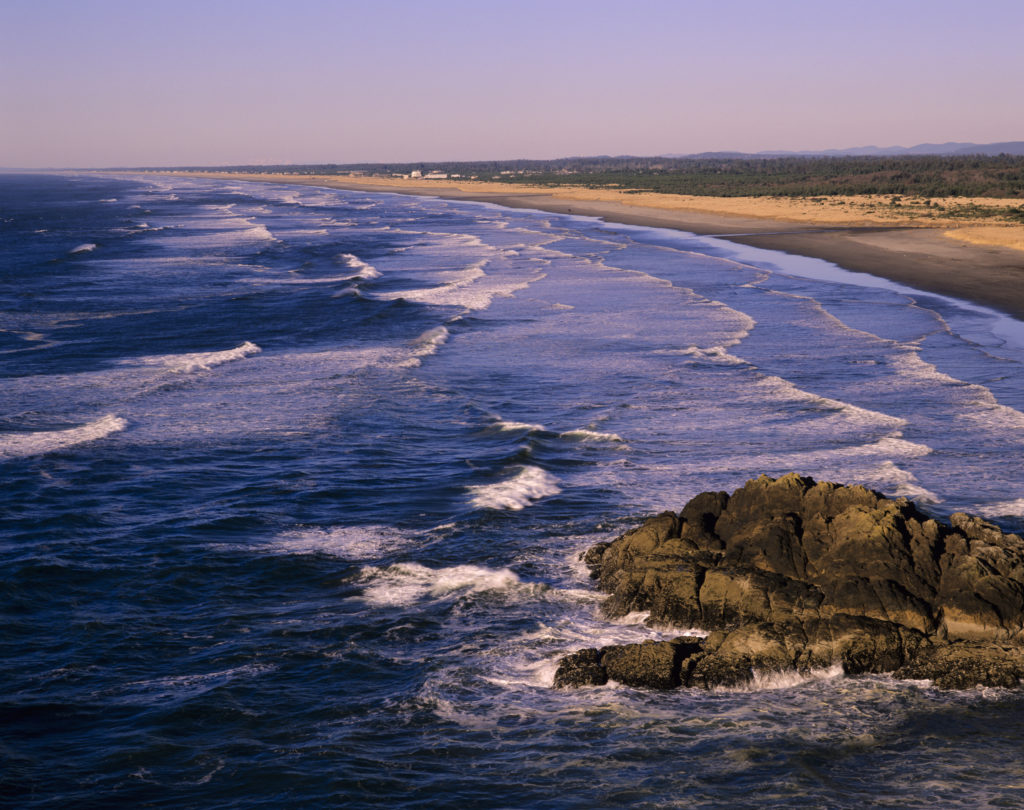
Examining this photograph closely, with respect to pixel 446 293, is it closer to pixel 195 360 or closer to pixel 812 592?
pixel 195 360

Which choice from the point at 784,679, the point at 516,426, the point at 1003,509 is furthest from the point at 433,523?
the point at 1003,509

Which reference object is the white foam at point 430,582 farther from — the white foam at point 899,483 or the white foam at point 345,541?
the white foam at point 899,483

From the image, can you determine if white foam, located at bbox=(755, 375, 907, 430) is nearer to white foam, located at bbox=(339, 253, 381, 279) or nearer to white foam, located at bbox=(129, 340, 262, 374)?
white foam, located at bbox=(129, 340, 262, 374)

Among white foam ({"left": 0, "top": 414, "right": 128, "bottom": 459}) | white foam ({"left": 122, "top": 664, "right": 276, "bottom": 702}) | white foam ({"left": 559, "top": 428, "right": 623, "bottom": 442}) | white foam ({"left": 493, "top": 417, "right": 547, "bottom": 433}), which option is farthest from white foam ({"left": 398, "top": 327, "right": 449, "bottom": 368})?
white foam ({"left": 122, "top": 664, "right": 276, "bottom": 702})

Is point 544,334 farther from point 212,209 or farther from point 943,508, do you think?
point 212,209

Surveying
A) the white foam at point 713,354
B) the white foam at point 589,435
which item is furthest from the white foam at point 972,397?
the white foam at point 589,435
